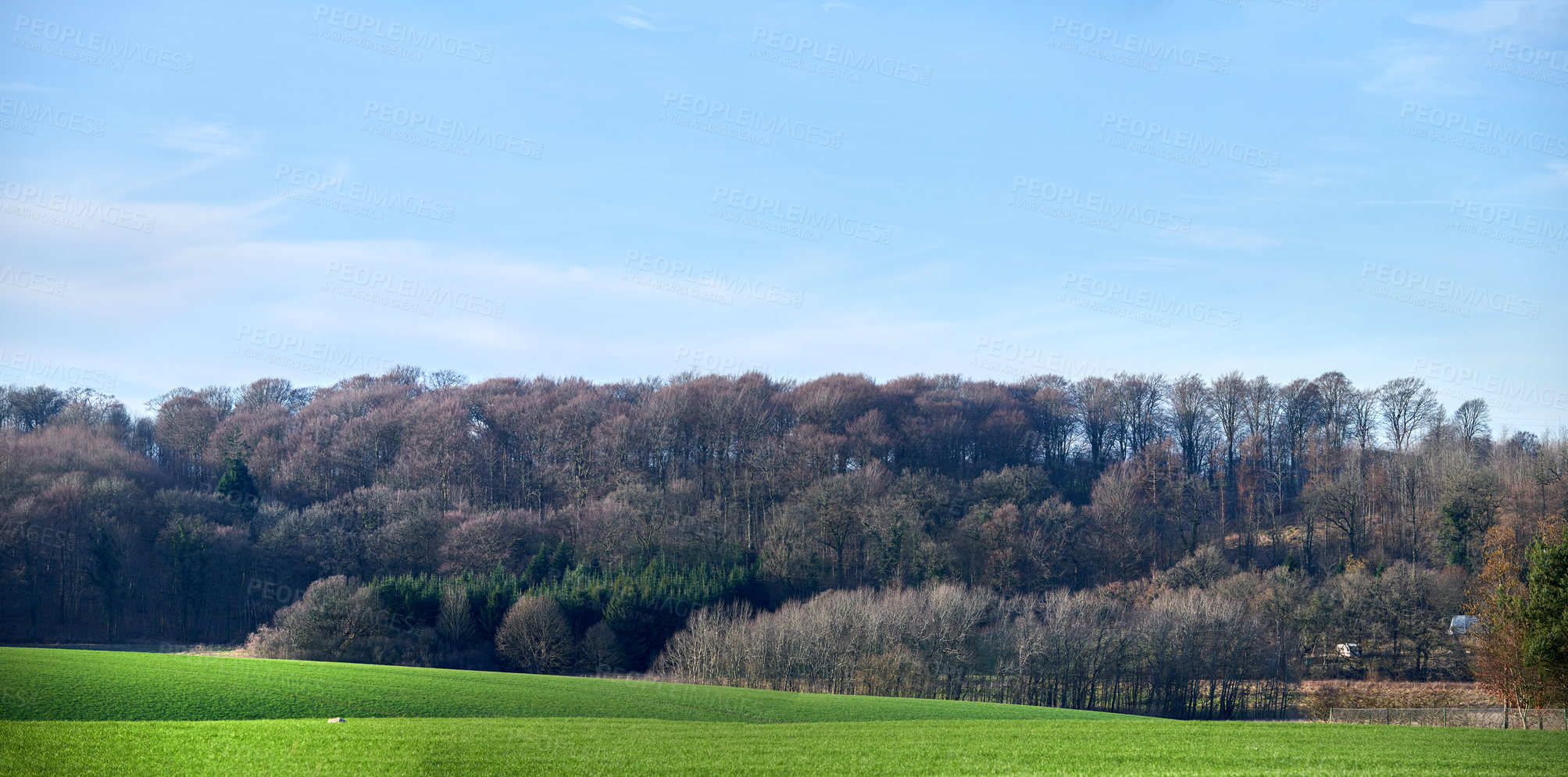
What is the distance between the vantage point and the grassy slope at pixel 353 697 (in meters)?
26.8

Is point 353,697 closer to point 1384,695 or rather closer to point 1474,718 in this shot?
point 1474,718

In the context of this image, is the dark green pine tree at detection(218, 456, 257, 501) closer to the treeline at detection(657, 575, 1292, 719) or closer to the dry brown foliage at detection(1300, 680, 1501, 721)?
the treeline at detection(657, 575, 1292, 719)

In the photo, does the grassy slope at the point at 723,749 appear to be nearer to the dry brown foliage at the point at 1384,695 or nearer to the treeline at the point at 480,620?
the dry brown foliage at the point at 1384,695

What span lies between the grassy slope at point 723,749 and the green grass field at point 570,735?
0.24 feet

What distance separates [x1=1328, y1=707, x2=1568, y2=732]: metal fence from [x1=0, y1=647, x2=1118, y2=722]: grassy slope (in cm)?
968

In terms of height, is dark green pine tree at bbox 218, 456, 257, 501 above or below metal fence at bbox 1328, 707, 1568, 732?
above

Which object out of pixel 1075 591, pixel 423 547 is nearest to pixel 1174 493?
pixel 1075 591

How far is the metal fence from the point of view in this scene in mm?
32500

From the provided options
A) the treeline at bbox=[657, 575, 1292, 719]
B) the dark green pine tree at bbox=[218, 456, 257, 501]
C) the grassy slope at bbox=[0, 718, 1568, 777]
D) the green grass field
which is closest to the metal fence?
the grassy slope at bbox=[0, 718, 1568, 777]

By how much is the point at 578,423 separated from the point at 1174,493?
50.5 m

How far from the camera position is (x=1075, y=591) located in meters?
72.0

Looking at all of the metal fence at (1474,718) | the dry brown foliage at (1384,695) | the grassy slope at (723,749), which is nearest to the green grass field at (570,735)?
the grassy slope at (723,749)

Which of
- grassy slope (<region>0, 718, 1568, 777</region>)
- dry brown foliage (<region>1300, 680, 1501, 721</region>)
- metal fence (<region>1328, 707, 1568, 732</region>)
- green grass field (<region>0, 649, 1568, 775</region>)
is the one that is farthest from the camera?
dry brown foliage (<region>1300, 680, 1501, 721</region>)

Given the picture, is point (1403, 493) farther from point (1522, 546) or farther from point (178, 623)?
point (178, 623)
